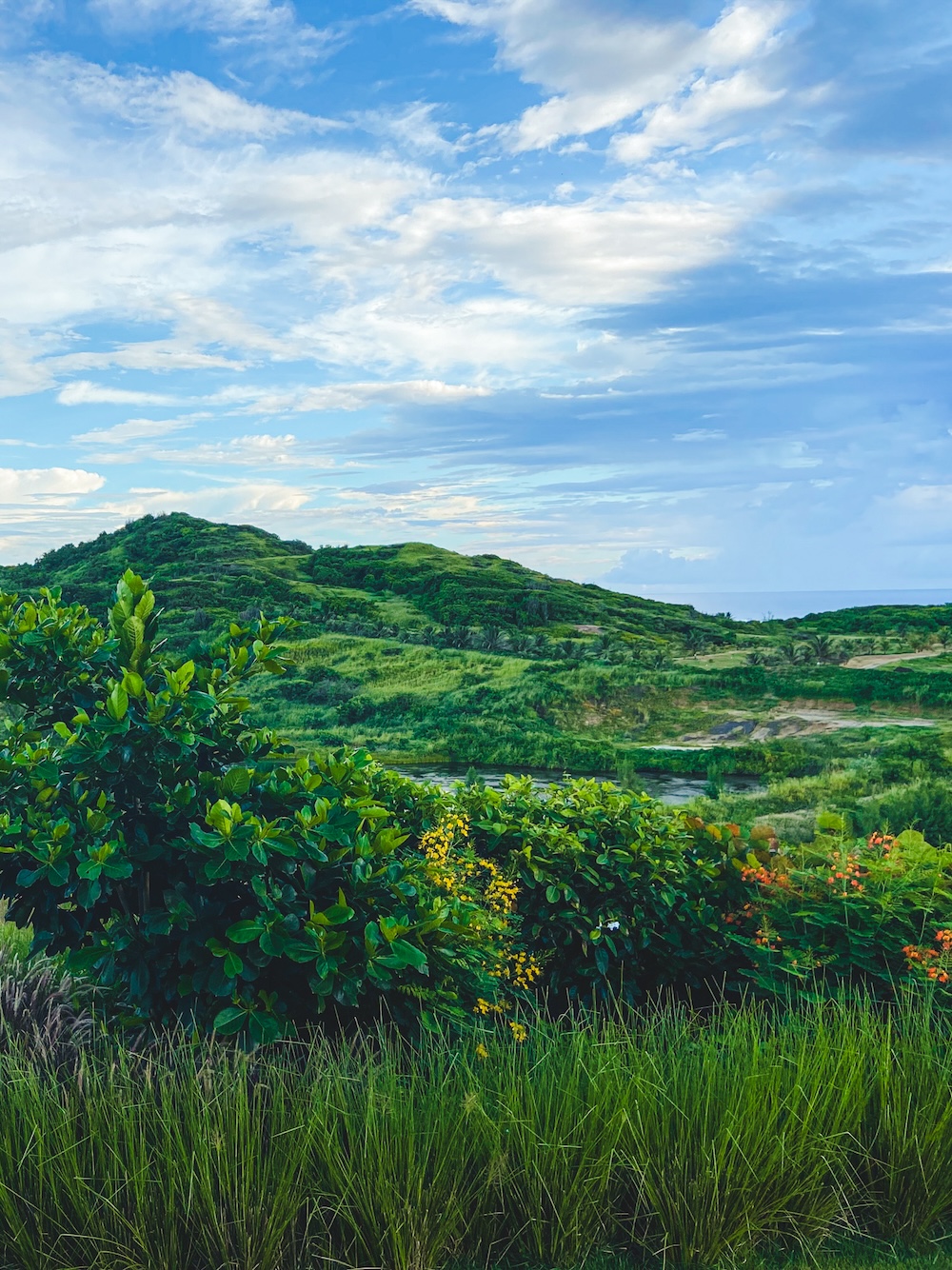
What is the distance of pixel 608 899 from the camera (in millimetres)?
5273

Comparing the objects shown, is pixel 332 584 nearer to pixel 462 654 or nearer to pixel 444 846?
pixel 462 654

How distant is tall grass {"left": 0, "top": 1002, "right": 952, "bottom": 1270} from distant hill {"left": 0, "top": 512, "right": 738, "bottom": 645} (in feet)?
62.3

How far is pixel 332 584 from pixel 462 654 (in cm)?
915

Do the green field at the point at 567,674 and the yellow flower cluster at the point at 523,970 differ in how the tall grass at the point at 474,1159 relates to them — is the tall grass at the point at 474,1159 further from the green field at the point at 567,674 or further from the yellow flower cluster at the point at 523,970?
the green field at the point at 567,674

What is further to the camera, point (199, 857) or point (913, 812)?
point (913, 812)

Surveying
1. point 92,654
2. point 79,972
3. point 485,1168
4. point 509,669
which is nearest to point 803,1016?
point 485,1168

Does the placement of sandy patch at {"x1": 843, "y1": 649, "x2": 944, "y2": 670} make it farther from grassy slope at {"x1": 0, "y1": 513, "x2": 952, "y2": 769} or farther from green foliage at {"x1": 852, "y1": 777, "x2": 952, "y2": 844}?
green foliage at {"x1": 852, "y1": 777, "x2": 952, "y2": 844}

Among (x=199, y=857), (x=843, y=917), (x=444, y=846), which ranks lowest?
(x=843, y=917)

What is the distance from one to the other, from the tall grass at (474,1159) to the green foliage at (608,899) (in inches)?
56.5

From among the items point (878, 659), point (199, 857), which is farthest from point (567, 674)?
point (199, 857)

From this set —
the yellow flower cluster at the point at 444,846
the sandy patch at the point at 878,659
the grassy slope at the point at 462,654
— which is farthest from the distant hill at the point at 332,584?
the yellow flower cluster at the point at 444,846

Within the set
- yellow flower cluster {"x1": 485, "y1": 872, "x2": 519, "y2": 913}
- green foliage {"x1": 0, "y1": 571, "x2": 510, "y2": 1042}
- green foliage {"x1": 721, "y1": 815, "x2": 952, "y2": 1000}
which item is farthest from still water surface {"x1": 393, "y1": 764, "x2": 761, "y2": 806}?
green foliage {"x1": 0, "y1": 571, "x2": 510, "y2": 1042}

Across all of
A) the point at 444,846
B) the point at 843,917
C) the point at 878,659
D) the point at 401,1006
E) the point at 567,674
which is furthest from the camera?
the point at 878,659

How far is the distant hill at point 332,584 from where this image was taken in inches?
961
